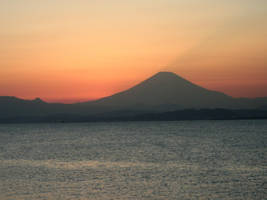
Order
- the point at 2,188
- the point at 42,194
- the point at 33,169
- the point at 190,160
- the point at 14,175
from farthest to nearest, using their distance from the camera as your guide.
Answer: the point at 190,160, the point at 33,169, the point at 14,175, the point at 2,188, the point at 42,194

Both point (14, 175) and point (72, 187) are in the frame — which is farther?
point (14, 175)

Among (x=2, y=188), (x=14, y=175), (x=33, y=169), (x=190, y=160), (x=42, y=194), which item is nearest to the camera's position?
(x=42, y=194)

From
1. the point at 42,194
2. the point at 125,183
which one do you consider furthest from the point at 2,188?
the point at 125,183

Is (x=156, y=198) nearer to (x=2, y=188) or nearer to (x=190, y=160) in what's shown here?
(x=2, y=188)

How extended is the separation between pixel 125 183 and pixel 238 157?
68.1 ft

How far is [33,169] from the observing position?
38.4 m

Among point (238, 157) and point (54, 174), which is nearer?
point (54, 174)

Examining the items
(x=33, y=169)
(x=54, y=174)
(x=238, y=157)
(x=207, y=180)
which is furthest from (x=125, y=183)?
(x=238, y=157)

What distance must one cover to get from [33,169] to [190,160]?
53.3 ft

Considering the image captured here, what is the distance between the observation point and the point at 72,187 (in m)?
27.6

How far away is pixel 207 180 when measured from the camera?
29344 mm

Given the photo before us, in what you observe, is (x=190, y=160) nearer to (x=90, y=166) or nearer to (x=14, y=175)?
(x=90, y=166)

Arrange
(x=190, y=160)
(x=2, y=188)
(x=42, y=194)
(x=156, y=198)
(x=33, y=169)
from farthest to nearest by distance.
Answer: (x=190, y=160) < (x=33, y=169) < (x=2, y=188) < (x=42, y=194) < (x=156, y=198)

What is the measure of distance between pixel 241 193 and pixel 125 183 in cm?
820
